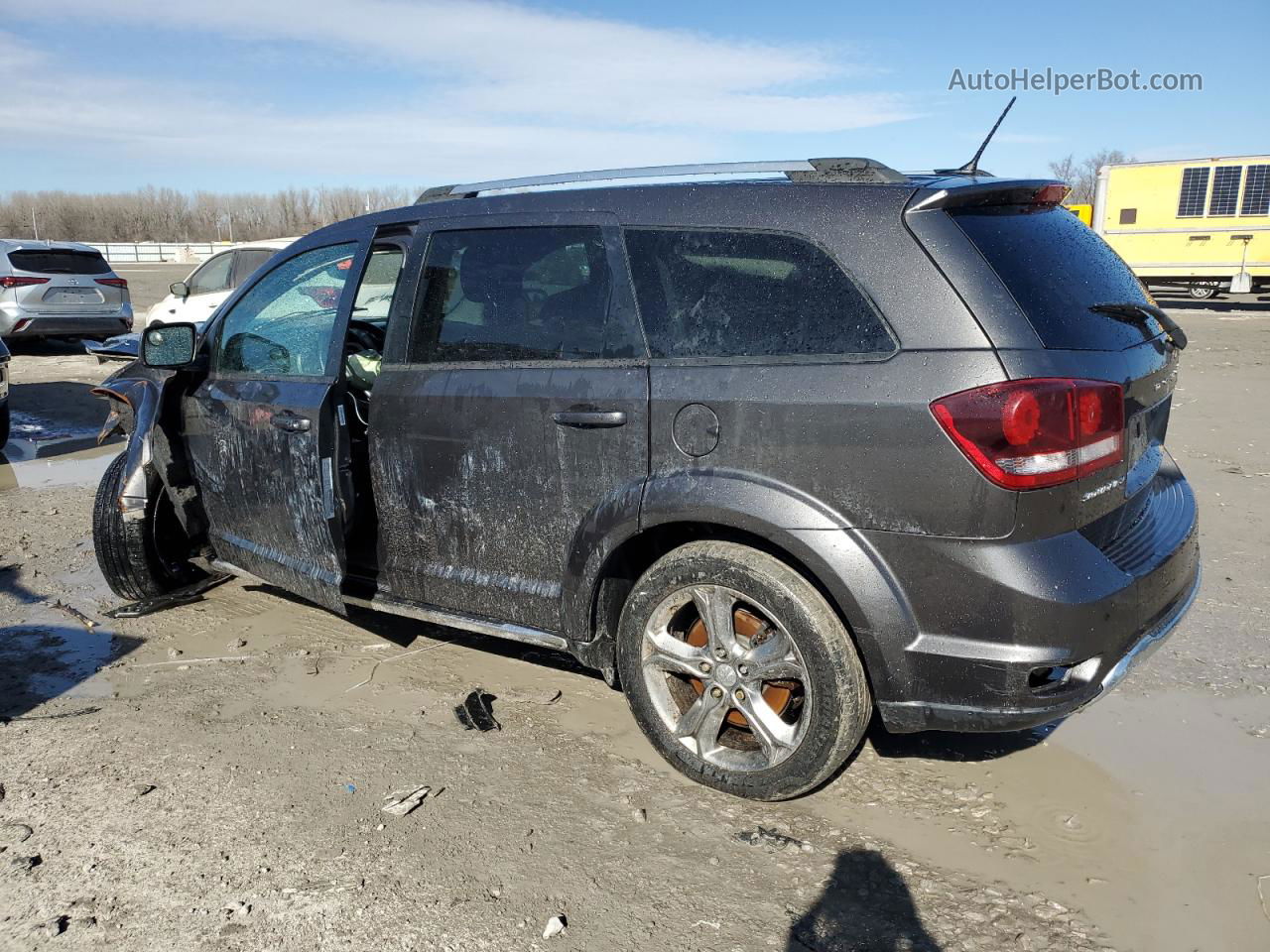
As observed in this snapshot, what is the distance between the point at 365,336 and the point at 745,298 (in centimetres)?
221

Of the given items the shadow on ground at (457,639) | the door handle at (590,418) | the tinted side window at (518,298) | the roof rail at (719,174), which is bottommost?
the shadow on ground at (457,639)

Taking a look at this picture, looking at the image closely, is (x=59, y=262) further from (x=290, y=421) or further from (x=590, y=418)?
(x=590, y=418)

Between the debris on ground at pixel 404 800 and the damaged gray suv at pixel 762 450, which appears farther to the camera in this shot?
the debris on ground at pixel 404 800

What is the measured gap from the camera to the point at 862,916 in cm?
253

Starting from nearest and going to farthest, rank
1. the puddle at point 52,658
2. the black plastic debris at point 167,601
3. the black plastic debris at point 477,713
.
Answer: the black plastic debris at point 477,713 < the puddle at point 52,658 < the black plastic debris at point 167,601

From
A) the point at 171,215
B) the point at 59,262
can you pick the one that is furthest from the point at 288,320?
the point at 171,215

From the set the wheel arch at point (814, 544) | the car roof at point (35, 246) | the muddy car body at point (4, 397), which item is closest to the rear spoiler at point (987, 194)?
the wheel arch at point (814, 544)

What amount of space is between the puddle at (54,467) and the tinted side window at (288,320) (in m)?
3.85

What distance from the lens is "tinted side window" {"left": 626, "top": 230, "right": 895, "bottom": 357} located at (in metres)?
2.75

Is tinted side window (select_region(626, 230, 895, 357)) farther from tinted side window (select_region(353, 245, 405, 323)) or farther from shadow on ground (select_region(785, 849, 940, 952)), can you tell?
shadow on ground (select_region(785, 849, 940, 952))

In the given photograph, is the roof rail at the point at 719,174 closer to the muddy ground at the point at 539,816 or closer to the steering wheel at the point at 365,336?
the steering wheel at the point at 365,336

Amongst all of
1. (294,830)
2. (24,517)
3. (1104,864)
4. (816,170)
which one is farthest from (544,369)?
(24,517)

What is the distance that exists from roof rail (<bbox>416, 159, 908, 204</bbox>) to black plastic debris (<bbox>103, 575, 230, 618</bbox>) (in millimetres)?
2430

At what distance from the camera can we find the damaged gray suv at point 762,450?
8.39 feet
